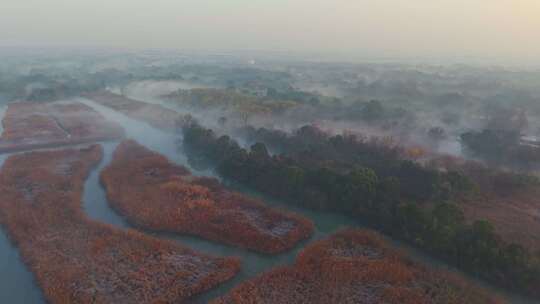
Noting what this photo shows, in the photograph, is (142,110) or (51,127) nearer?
(51,127)

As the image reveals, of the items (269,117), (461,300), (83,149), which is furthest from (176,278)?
(269,117)

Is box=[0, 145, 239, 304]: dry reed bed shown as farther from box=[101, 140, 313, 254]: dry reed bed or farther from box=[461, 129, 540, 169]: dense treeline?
box=[461, 129, 540, 169]: dense treeline

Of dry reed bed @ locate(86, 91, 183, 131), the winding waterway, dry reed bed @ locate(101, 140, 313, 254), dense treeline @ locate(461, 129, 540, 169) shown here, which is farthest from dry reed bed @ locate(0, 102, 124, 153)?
dense treeline @ locate(461, 129, 540, 169)

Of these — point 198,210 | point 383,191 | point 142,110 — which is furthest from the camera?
point 142,110

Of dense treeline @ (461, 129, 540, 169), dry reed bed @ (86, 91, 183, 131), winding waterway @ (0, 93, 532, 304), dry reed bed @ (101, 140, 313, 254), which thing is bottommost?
winding waterway @ (0, 93, 532, 304)

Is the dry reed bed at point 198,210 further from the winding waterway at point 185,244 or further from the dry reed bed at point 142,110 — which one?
the dry reed bed at point 142,110

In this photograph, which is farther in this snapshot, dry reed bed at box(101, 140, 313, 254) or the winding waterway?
dry reed bed at box(101, 140, 313, 254)

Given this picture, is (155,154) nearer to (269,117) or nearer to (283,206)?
(283,206)

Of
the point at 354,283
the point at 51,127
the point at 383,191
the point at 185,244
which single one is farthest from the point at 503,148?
the point at 51,127

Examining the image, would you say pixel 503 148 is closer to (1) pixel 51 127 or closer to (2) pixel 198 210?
(2) pixel 198 210
